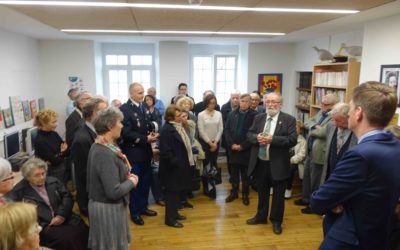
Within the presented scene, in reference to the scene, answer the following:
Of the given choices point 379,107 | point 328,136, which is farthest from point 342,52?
point 379,107

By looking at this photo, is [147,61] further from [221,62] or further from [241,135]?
[241,135]

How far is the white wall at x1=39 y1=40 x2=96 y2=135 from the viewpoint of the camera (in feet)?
22.4

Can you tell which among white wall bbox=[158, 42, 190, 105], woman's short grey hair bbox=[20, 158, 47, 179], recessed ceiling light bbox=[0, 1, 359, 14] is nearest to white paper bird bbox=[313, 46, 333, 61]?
recessed ceiling light bbox=[0, 1, 359, 14]

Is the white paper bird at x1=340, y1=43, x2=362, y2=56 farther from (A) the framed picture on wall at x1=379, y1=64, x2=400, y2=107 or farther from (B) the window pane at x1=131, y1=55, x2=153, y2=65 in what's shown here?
(B) the window pane at x1=131, y1=55, x2=153, y2=65

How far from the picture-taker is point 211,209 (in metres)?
4.07

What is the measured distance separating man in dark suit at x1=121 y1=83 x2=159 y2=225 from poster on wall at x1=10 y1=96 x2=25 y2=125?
292 cm

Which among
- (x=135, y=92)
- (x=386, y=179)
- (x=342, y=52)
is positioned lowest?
(x=386, y=179)

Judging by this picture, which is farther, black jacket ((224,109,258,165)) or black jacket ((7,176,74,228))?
black jacket ((224,109,258,165))

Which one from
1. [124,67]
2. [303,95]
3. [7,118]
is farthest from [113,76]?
[303,95]

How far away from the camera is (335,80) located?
520 centimetres

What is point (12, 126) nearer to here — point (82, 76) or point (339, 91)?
point (82, 76)

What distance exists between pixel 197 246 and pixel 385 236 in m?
2.09

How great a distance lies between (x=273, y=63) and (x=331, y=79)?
93.3 inches

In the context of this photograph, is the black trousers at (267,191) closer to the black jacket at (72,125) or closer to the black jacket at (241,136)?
the black jacket at (241,136)
